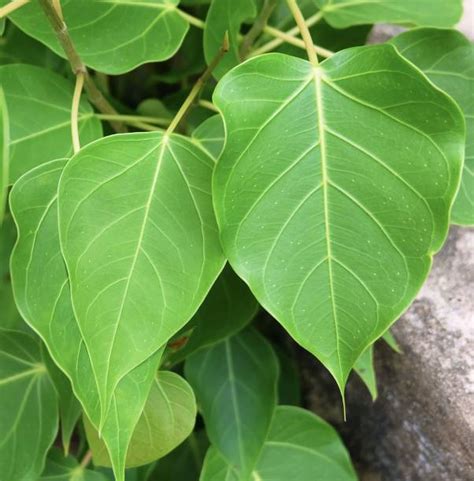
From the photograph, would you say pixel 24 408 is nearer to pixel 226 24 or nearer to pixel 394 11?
pixel 226 24

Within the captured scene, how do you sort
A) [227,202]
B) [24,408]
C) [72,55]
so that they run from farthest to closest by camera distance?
[24,408] < [72,55] < [227,202]

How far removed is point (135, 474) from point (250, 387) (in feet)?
0.55

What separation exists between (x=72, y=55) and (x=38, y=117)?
3.7 inches

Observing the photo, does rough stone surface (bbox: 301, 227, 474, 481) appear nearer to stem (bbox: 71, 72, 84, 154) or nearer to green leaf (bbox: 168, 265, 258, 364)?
green leaf (bbox: 168, 265, 258, 364)

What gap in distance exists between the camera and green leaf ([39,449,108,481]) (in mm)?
779

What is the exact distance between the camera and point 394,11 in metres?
0.78

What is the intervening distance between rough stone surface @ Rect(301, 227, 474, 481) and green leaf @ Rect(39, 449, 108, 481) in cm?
34

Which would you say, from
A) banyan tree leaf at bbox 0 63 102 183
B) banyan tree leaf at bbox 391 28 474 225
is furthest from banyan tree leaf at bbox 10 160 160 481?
banyan tree leaf at bbox 391 28 474 225

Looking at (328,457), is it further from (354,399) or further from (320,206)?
(320,206)

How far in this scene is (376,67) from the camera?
54 centimetres

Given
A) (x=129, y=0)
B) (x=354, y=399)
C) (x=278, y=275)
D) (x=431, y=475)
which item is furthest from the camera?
(x=354, y=399)

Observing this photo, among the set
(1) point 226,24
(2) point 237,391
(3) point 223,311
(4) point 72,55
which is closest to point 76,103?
(4) point 72,55

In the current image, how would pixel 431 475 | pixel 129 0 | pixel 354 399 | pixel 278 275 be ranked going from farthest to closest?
pixel 354 399 → pixel 431 475 → pixel 129 0 → pixel 278 275

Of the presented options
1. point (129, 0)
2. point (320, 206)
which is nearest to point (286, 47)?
point (129, 0)
